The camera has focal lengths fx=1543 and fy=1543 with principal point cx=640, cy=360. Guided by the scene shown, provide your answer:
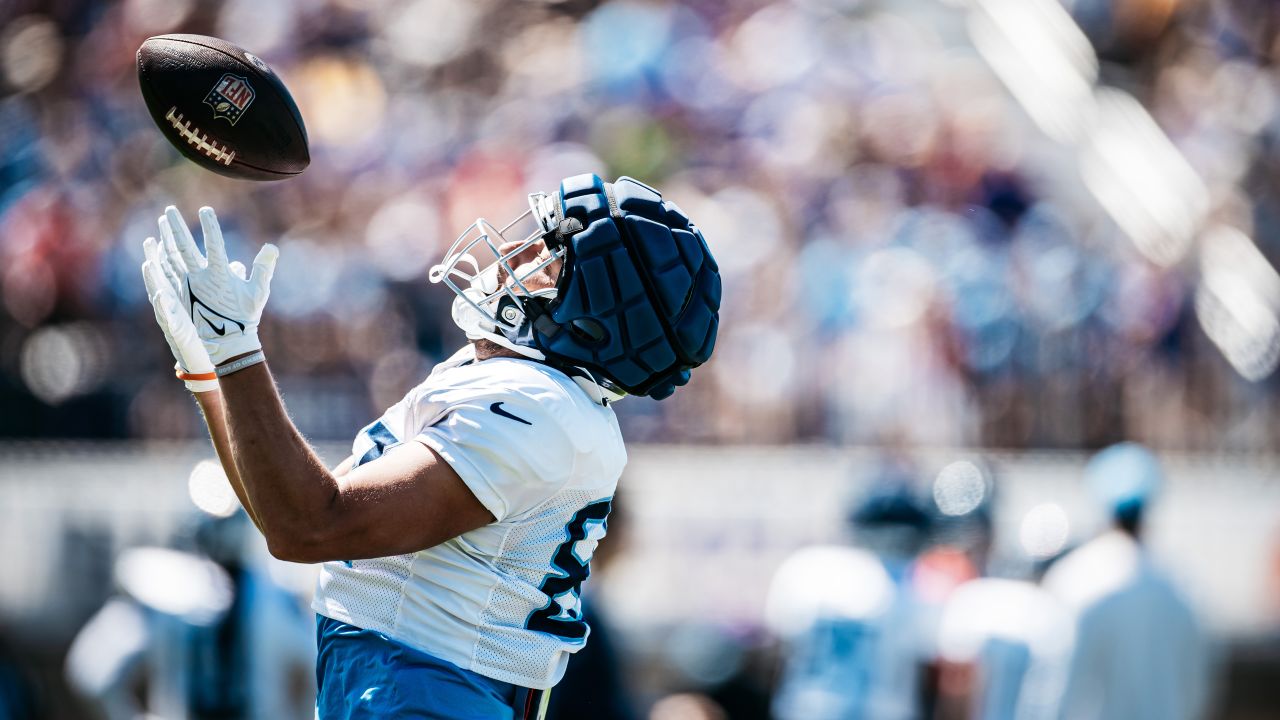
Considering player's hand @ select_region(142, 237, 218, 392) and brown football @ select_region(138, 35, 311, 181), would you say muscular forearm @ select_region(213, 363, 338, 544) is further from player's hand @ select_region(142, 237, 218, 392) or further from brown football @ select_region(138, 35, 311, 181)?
brown football @ select_region(138, 35, 311, 181)

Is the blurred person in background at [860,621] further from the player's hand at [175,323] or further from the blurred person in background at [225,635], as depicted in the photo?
the player's hand at [175,323]

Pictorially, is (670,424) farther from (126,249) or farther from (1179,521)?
(126,249)

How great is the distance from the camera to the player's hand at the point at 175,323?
2.54 meters

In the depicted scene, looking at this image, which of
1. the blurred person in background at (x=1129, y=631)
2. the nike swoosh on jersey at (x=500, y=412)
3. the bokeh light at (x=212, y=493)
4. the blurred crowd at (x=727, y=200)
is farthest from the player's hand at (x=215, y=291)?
the blurred crowd at (x=727, y=200)

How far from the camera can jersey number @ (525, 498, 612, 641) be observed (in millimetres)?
2764

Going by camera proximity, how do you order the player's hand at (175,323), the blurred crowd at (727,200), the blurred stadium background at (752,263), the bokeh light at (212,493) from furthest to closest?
1. the blurred crowd at (727,200)
2. the blurred stadium background at (752,263)
3. the bokeh light at (212,493)
4. the player's hand at (175,323)

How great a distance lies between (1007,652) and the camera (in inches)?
242

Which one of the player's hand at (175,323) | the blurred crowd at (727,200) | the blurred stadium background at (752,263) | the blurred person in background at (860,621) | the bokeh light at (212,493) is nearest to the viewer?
the player's hand at (175,323)

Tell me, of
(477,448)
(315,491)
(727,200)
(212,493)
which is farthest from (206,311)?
(727,200)

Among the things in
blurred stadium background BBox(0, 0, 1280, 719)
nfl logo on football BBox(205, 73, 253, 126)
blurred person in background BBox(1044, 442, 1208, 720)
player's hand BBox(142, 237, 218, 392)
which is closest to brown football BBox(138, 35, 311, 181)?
nfl logo on football BBox(205, 73, 253, 126)

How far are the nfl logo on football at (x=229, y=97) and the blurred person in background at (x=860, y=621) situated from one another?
392 cm

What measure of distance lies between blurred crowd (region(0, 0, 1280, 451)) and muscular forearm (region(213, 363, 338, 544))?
22.1 ft

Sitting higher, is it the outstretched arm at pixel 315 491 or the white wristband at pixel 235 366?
the white wristband at pixel 235 366

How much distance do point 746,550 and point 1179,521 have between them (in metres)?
2.40
